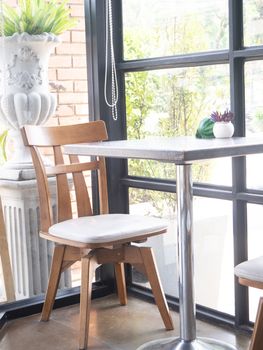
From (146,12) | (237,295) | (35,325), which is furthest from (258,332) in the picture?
(146,12)

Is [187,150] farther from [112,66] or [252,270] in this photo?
[112,66]

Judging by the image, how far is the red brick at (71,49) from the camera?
3324 mm

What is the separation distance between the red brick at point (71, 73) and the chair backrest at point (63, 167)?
40cm

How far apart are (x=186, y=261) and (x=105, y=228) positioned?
404 millimetres

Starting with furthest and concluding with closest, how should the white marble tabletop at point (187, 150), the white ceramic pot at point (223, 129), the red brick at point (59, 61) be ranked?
the red brick at point (59, 61) < the white ceramic pot at point (223, 129) < the white marble tabletop at point (187, 150)

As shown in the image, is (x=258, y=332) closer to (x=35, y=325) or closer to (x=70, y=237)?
(x=70, y=237)

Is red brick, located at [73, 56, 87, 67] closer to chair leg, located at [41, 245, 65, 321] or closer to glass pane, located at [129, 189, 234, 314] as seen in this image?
glass pane, located at [129, 189, 234, 314]

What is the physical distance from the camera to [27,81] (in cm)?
314

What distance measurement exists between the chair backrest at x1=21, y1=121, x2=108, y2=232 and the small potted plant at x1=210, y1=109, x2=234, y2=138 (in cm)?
73

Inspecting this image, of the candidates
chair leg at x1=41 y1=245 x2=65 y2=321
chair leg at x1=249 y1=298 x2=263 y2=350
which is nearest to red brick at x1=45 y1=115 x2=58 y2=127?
chair leg at x1=41 y1=245 x2=65 y2=321

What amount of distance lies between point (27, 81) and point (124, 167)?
732mm

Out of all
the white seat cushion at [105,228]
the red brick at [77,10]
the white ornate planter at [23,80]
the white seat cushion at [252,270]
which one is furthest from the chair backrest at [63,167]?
the white seat cushion at [252,270]

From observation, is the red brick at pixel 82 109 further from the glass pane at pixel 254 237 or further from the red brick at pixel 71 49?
the glass pane at pixel 254 237

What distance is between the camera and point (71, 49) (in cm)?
337
